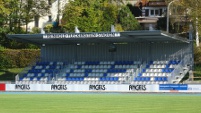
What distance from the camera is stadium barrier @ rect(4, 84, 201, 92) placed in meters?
43.6

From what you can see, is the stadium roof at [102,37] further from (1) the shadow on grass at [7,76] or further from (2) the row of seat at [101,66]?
(1) the shadow on grass at [7,76]

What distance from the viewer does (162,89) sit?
4472 cm

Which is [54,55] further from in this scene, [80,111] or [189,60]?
[80,111]

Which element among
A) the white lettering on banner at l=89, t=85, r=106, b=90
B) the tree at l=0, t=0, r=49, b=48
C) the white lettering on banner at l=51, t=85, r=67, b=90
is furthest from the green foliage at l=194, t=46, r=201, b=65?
the tree at l=0, t=0, r=49, b=48

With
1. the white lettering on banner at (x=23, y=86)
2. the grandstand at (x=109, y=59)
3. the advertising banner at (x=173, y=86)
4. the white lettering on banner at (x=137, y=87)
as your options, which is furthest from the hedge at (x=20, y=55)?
the advertising banner at (x=173, y=86)

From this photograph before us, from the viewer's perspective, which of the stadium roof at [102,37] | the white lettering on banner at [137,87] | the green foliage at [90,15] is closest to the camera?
the white lettering on banner at [137,87]

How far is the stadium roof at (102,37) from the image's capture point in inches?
1869

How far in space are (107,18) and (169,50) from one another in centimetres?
2263

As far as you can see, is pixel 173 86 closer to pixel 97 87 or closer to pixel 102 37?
pixel 97 87

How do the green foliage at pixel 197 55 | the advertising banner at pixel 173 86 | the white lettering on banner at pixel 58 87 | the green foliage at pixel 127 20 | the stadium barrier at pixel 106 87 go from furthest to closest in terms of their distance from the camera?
the green foliage at pixel 127 20
the green foliage at pixel 197 55
the white lettering on banner at pixel 58 87
the stadium barrier at pixel 106 87
the advertising banner at pixel 173 86

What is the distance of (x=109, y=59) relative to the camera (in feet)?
180

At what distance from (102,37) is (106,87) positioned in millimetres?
5016

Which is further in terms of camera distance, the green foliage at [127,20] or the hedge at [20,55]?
the green foliage at [127,20]

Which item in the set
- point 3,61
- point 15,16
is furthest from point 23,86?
point 15,16
